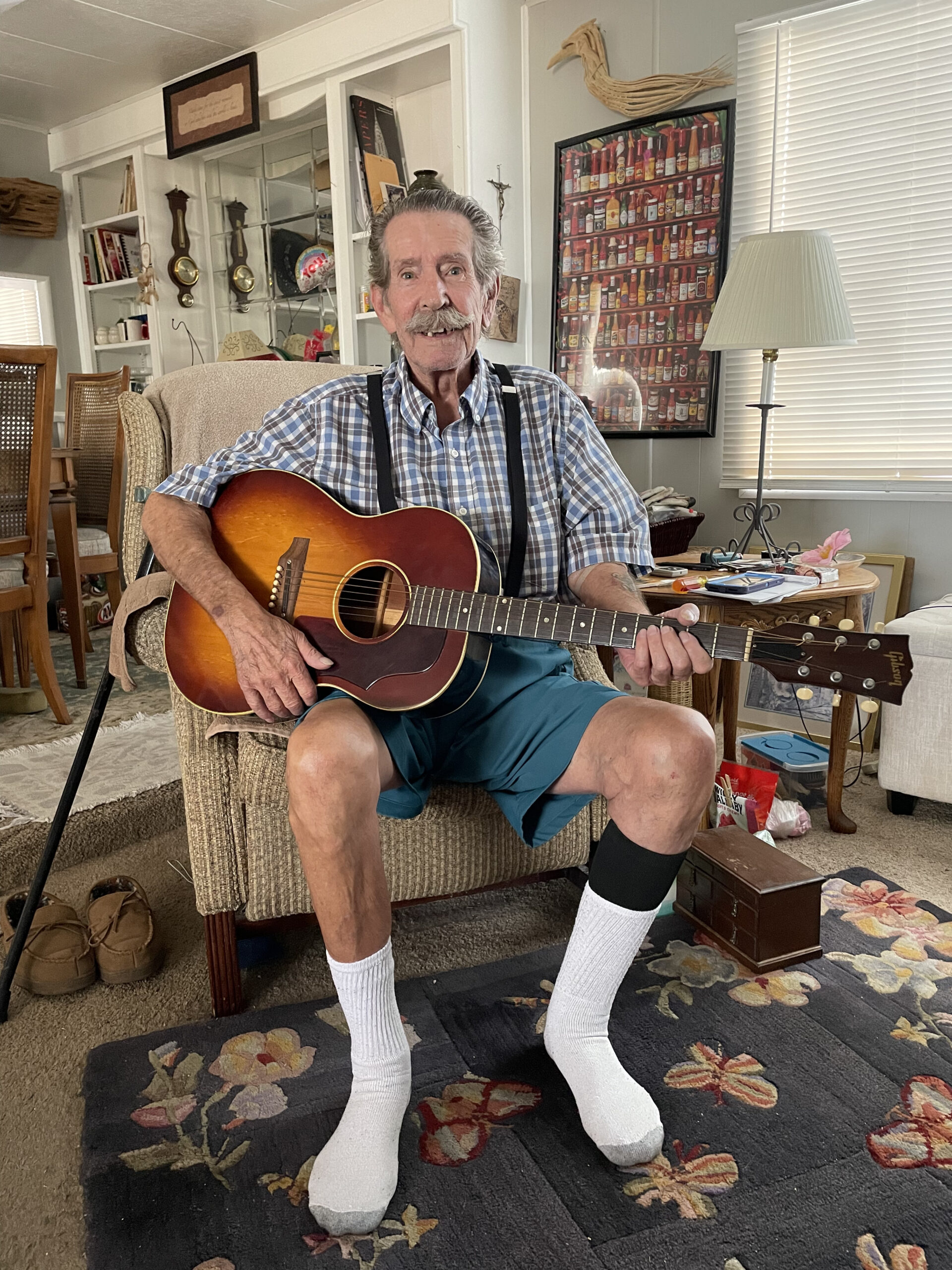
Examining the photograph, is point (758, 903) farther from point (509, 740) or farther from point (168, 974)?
point (168, 974)

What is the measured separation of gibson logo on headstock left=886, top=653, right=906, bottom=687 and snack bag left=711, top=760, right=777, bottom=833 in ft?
3.23

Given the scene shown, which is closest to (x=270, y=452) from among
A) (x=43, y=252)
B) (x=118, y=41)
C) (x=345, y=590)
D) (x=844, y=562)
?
(x=345, y=590)

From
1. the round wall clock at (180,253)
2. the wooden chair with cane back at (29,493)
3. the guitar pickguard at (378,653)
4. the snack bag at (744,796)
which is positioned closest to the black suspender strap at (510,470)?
the guitar pickguard at (378,653)

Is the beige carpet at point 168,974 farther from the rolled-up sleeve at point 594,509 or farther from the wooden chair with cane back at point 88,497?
the wooden chair with cane back at point 88,497

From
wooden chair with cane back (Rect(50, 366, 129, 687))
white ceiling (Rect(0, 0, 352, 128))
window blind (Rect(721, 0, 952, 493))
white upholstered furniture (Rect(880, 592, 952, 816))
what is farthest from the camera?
white ceiling (Rect(0, 0, 352, 128))

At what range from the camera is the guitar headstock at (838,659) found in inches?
38.0

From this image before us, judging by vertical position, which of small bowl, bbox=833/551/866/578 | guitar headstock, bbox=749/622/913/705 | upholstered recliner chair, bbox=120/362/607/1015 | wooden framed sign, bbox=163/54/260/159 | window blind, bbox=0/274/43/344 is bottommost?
upholstered recliner chair, bbox=120/362/607/1015

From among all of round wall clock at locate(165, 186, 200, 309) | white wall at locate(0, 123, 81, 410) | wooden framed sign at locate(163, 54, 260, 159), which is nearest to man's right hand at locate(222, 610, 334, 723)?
wooden framed sign at locate(163, 54, 260, 159)

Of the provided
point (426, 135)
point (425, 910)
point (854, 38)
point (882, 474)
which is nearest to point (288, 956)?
point (425, 910)

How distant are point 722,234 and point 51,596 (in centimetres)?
293

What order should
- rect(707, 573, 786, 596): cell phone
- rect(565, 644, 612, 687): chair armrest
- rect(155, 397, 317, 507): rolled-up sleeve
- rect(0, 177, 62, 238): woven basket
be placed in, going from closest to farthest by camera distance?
rect(155, 397, 317, 507): rolled-up sleeve → rect(565, 644, 612, 687): chair armrest → rect(707, 573, 786, 596): cell phone → rect(0, 177, 62, 238): woven basket

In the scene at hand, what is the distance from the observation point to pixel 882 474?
2582mm

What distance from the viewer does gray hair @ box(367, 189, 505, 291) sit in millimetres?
1435

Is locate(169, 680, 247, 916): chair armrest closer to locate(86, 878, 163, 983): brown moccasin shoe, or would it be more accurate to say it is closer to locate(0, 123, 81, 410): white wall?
locate(86, 878, 163, 983): brown moccasin shoe
